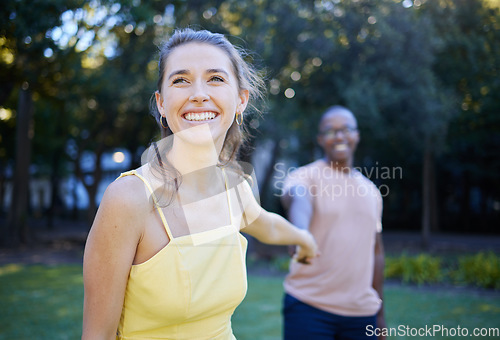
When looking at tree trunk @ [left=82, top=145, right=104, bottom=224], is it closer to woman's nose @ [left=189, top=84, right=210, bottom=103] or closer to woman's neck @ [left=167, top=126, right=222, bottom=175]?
woman's neck @ [left=167, top=126, right=222, bottom=175]

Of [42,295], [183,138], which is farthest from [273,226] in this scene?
[42,295]

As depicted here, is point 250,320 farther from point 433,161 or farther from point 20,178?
point 433,161

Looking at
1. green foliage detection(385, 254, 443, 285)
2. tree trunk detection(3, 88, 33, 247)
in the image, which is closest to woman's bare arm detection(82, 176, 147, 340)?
green foliage detection(385, 254, 443, 285)

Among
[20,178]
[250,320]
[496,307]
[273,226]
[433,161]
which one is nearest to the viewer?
[273,226]

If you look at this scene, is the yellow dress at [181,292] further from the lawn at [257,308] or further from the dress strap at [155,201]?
the lawn at [257,308]

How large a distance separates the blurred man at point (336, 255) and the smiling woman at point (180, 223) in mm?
1234

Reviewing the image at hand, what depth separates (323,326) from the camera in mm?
2969

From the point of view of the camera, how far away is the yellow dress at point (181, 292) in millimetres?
1502

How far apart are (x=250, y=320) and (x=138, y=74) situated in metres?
7.99

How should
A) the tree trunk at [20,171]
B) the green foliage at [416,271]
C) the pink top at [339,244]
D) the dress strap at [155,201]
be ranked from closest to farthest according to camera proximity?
1. the dress strap at [155,201]
2. the pink top at [339,244]
3. the green foliage at [416,271]
4. the tree trunk at [20,171]

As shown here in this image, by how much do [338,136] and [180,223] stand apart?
2220 mm

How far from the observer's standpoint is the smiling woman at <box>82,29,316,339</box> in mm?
1456

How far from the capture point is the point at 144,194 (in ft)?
5.02

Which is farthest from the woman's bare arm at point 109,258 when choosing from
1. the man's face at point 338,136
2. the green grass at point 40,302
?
the green grass at point 40,302
